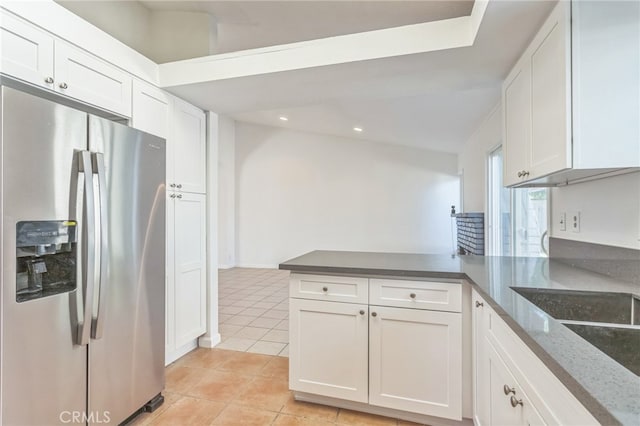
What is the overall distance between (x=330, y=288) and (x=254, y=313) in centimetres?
231

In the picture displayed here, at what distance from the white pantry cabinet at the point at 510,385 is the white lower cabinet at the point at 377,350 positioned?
0.14m

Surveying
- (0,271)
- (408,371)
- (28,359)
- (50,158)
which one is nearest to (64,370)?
(28,359)

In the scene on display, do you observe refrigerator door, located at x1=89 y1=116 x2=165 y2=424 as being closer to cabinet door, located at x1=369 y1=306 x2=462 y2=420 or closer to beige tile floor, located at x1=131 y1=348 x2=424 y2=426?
beige tile floor, located at x1=131 y1=348 x2=424 y2=426

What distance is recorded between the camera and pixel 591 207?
63.8 inches

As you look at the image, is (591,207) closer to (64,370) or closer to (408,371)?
(408,371)

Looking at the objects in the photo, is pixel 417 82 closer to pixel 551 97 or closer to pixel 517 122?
pixel 517 122

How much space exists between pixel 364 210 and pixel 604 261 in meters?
5.20

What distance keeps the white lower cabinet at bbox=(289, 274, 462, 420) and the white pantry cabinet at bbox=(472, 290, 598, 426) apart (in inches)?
5.5

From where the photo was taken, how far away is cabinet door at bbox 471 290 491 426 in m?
1.44

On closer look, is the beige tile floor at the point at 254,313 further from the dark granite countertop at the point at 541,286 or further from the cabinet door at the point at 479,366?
the cabinet door at the point at 479,366

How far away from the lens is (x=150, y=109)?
88.0 inches

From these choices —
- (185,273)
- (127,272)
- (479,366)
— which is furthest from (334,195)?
(479,366)

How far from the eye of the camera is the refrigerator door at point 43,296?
1207mm

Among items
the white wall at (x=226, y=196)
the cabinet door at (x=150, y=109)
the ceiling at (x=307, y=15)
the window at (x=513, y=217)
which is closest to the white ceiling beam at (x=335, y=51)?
the cabinet door at (x=150, y=109)
